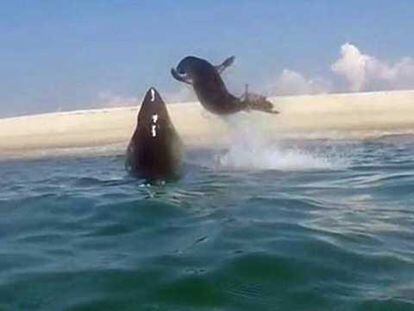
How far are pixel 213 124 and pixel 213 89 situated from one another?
1235 centimetres

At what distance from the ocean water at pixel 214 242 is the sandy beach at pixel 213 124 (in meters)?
7.46

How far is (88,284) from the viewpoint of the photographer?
205 inches

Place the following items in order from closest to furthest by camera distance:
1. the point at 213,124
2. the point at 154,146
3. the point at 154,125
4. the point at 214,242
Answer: the point at 214,242
the point at 154,146
the point at 154,125
the point at 213,124

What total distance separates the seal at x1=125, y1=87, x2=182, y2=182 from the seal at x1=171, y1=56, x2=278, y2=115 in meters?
1.19

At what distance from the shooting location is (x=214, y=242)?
6344 millimetres

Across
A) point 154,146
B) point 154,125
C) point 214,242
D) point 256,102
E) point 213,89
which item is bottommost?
point 214,242

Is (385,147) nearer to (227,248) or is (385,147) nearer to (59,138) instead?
(227,248)

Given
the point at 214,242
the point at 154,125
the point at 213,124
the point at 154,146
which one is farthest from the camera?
the point at 213,124

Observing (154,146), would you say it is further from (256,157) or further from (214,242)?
(256,157)

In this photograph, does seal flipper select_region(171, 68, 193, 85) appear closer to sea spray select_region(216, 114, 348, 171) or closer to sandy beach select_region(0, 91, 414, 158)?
sea spray select_region(216, 114, 348, 171)

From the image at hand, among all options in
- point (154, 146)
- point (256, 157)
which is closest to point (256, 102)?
point (256, 157)

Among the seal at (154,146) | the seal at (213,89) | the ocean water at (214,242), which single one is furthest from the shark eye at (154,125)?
the seal at (213,89)

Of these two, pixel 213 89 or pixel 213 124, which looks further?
pixel 213 124

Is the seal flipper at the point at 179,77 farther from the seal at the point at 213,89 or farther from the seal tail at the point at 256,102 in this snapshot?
the seal tail at the point at 256,102
